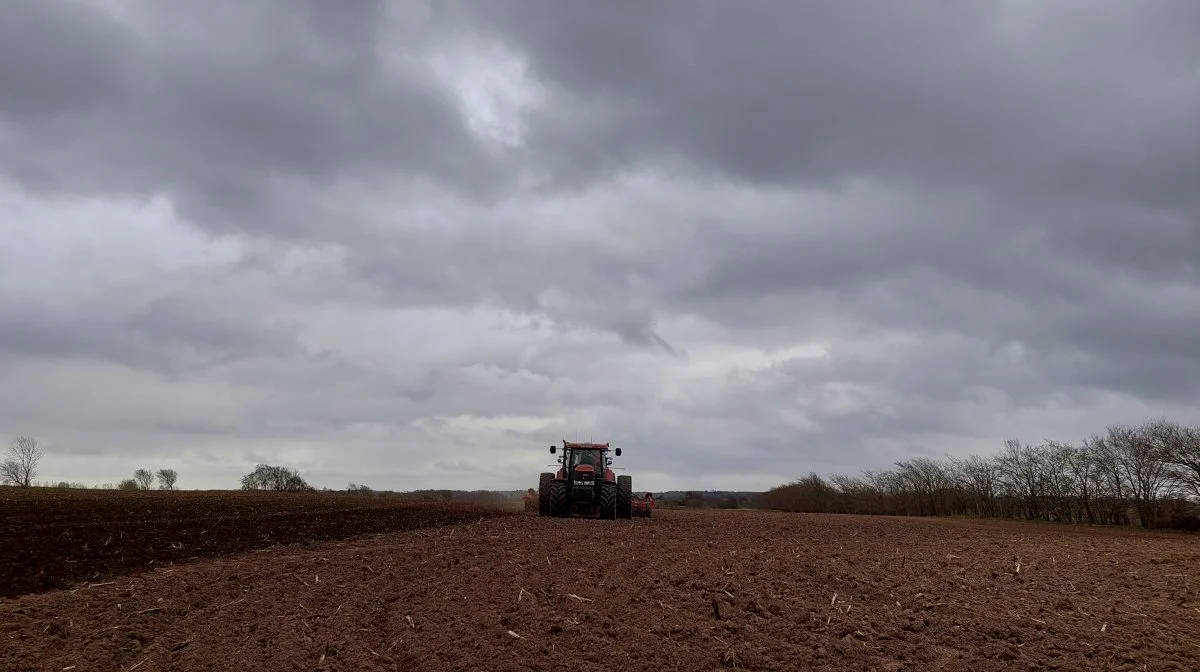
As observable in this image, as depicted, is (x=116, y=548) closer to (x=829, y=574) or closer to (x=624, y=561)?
(x=624, y=561)

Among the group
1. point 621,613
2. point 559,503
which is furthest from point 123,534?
point 621,613

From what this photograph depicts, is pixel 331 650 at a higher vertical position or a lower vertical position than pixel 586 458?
lower

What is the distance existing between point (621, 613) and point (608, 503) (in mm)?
17188

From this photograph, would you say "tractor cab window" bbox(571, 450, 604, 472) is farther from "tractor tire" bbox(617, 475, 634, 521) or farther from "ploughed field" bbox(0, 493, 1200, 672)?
"ploughed field" bbox(0, 493, 1200, 672)

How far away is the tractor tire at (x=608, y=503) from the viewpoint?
27219 mm

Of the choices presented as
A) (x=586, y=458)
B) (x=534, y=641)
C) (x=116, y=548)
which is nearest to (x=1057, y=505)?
(x=586, y=458)

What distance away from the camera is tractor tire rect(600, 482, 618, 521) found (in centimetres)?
2722

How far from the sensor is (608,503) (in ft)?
89.3

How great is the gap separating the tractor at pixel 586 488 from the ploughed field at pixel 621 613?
1275 centimetres

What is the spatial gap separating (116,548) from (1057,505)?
50029 mm

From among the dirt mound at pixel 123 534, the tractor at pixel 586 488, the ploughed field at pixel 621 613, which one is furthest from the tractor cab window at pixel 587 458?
the ploughed field at pixel 621 613

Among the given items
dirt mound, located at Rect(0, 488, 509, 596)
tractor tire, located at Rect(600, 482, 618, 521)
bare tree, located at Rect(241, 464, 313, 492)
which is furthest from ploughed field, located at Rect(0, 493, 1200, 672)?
bare tree, located at Rect(241, 464, 313, 492)

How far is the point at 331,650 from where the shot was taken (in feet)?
31.1

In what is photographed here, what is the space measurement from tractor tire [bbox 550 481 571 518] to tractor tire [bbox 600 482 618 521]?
141 centimetres
